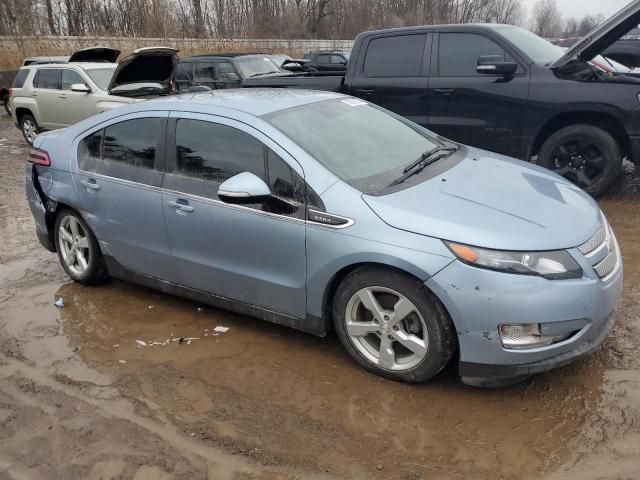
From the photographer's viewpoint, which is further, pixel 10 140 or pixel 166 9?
pixel 166 9

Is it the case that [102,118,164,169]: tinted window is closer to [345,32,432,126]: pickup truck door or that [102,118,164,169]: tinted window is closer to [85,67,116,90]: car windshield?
[345,32,432,126]: pickup truck door

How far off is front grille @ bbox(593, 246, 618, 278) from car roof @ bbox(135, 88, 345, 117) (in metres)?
2.15

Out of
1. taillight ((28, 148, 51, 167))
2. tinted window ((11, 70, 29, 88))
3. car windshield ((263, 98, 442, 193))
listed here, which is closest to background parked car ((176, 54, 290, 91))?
tinted window ((11, 70, 29, 88))

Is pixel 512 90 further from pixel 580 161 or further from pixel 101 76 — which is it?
pixel 101 76

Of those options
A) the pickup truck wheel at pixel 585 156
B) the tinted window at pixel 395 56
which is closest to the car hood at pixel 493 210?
the pickup truck wheel at pixel 585 156

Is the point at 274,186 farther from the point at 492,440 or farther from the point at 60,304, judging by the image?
the point at 60,304

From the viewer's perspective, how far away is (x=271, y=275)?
3521 mm

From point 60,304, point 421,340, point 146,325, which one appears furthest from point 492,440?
point 60,304

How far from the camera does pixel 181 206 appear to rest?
3.82 meters

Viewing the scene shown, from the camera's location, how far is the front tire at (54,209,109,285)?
15.2 ft

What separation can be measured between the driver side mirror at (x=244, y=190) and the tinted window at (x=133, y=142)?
97 centimetres

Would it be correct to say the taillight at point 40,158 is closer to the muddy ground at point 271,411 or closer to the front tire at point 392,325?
the muddy ground at point 271,411

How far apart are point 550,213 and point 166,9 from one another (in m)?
34.7

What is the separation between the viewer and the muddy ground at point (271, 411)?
269 centimetres
